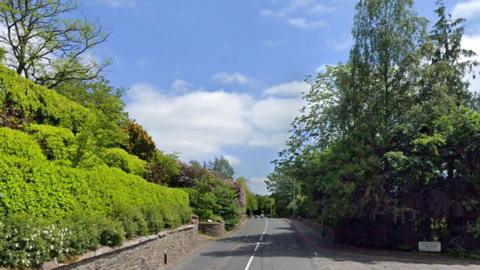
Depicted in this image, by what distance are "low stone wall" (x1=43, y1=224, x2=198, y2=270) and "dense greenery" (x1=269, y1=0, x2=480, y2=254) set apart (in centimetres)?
797

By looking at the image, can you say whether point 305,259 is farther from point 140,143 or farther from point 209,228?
point 209,228

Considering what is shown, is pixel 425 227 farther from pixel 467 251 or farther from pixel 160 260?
pixel 160 260

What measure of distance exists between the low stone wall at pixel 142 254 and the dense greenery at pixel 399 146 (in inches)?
314

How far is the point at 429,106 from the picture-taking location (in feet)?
87.9

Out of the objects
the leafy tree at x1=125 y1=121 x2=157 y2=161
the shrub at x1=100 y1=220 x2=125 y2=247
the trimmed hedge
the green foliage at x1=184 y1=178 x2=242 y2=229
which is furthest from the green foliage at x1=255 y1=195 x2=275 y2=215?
the shrub at x1=100 y1=220 x2=125 y2=247

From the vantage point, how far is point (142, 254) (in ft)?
49.0

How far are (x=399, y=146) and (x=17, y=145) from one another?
740 inches

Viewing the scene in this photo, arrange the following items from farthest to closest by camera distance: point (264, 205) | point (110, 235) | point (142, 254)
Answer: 1. point (264, 205)
2. point (142, 254)
3. point (110, 235)

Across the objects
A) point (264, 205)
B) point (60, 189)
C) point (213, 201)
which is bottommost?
point (60, 189)

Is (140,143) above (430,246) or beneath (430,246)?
above

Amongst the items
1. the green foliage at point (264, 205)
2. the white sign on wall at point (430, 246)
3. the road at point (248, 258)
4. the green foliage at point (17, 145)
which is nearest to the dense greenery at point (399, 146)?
the white sign on wall at point (430, 246)

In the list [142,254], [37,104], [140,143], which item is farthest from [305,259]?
[37,104]

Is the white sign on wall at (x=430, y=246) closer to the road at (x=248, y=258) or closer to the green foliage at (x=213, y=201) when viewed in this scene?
the road at (x=248, y=258)

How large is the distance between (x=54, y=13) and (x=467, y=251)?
2773 centimetres
